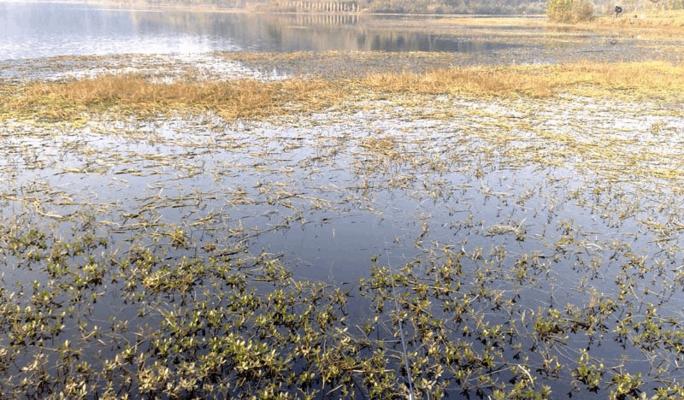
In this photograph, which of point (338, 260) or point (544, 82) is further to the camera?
point (544, 82)

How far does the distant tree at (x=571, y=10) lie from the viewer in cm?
10912

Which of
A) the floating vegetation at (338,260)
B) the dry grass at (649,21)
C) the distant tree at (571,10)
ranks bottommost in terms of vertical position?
the floating vegetation at (338,260)

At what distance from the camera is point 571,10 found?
11044 centimetres

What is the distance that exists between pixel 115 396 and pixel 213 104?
2120 cm

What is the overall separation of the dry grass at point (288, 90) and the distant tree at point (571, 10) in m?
86.0

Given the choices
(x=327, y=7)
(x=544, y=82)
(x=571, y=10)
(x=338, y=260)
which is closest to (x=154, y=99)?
(x=338, y=260)

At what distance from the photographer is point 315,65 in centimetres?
4284

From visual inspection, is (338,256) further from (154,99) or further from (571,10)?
(571,10)

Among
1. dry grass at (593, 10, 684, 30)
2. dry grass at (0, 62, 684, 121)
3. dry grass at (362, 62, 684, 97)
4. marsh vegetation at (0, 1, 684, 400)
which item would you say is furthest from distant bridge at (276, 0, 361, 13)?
marsh vegetation at (0, 1, 684, 400)

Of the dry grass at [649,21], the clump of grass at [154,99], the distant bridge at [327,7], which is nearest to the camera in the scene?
the clump of grass at [154,99]

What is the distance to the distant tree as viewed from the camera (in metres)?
109

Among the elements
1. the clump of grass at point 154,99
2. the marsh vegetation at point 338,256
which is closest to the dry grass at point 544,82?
the clump of grass at point 154,99

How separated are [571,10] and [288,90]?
4457 inches

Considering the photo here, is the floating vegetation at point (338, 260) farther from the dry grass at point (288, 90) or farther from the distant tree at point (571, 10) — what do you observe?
the distant tree at point (571, 10)
